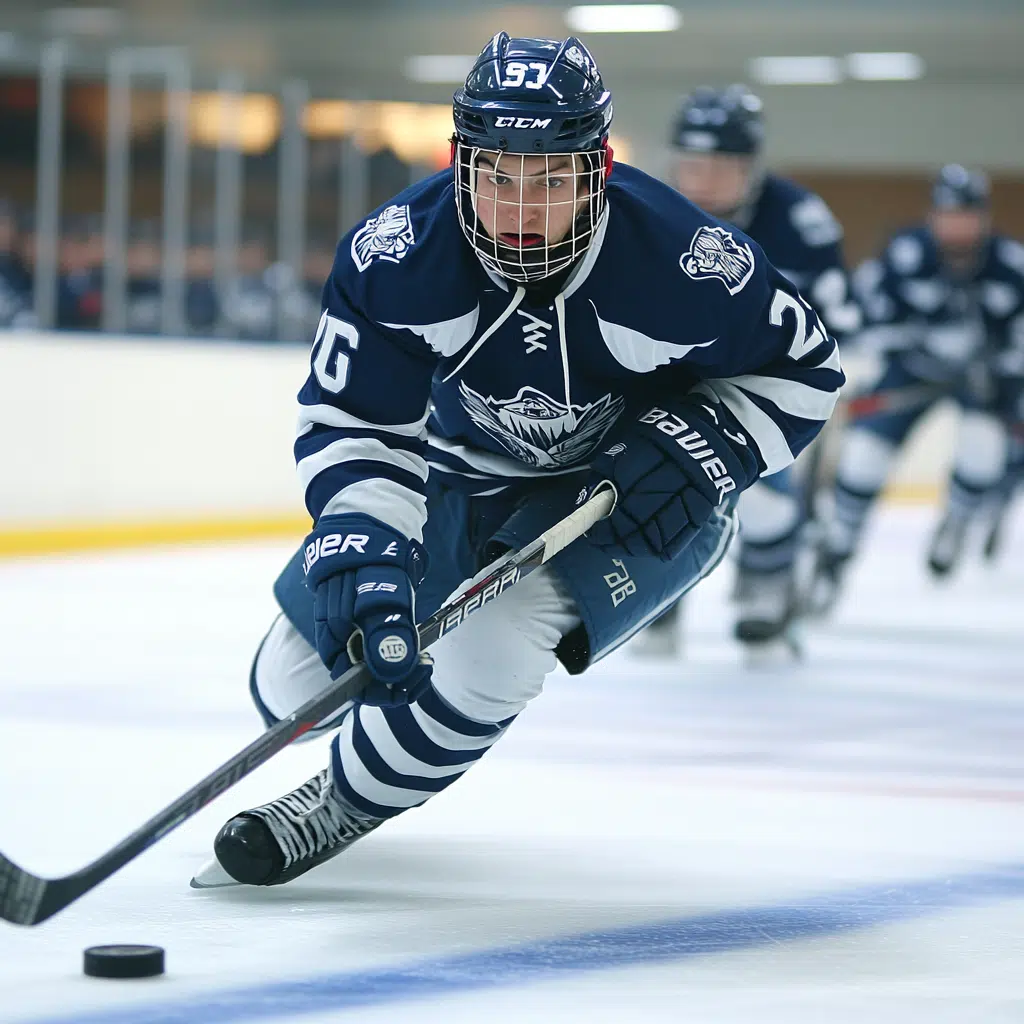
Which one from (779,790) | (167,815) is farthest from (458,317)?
(779,790)

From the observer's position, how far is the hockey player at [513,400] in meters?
1.97

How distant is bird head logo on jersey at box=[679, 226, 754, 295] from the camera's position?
6.88 feet

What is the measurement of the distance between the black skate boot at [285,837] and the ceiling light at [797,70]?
11.7m

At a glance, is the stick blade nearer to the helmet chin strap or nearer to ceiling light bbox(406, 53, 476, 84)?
the helmet chin strap

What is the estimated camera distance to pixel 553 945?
1.89 m

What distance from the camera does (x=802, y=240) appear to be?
4.31 m

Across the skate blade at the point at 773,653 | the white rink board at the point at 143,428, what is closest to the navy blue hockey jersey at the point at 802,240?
the skate blade at the point at 773,653

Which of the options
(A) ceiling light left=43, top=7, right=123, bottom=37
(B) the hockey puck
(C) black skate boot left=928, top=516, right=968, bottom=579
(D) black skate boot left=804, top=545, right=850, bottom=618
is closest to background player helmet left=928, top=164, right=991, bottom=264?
(C) black skate boot left=928, top=516, right=968, bottom=579

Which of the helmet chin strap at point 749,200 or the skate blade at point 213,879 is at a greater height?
the skate blade at point 213,879

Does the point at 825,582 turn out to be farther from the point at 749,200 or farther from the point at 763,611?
the point at 749,200

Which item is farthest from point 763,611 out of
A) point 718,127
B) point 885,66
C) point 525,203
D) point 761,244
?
point 885,66

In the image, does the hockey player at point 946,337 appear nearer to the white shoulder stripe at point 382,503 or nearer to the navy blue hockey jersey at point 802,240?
the navy blue hockey jersey at point 802,240

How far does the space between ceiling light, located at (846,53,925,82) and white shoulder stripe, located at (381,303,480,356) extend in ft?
38.4

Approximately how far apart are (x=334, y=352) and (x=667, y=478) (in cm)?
39
